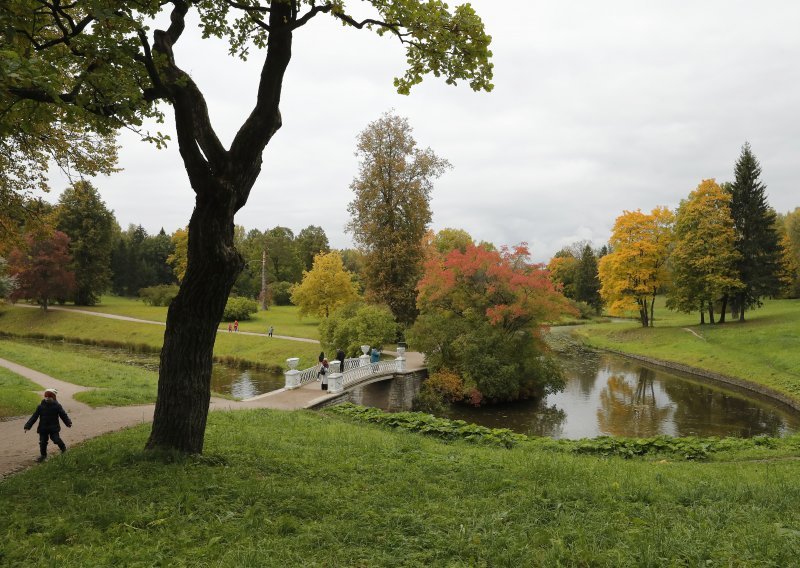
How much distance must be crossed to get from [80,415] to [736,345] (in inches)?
1375

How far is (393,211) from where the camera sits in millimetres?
32156

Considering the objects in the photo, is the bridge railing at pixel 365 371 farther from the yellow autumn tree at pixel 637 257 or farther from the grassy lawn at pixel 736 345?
the yellow autumn tree at pixel 637 257

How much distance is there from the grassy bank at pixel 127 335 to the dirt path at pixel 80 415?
517 inches

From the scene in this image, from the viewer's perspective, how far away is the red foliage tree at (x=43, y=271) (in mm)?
45875

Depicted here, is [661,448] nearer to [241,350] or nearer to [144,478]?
[144,478]

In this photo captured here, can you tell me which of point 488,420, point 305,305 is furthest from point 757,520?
point 305,305

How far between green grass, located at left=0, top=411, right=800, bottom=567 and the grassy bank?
24.8 meters

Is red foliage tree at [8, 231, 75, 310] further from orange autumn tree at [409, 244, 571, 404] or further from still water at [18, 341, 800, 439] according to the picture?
orange autumn tree at [409, 244, 571, 404]

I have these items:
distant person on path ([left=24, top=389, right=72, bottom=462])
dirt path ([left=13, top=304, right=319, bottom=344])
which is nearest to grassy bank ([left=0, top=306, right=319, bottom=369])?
dirt path ([left=13, top=304, right=319, bottom=344])

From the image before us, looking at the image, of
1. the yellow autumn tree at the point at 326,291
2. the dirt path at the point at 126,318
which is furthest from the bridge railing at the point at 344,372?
the yellow autumn tree at the point at 326,291

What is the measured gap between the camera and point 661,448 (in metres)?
11.8

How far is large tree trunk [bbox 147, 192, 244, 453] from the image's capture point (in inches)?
270

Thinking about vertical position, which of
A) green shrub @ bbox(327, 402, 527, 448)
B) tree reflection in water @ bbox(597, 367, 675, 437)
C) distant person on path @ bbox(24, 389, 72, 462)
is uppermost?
distant person on path @ bbox(24, 389, 72, 462)

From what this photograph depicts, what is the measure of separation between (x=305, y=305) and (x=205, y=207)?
3720 centimetres
